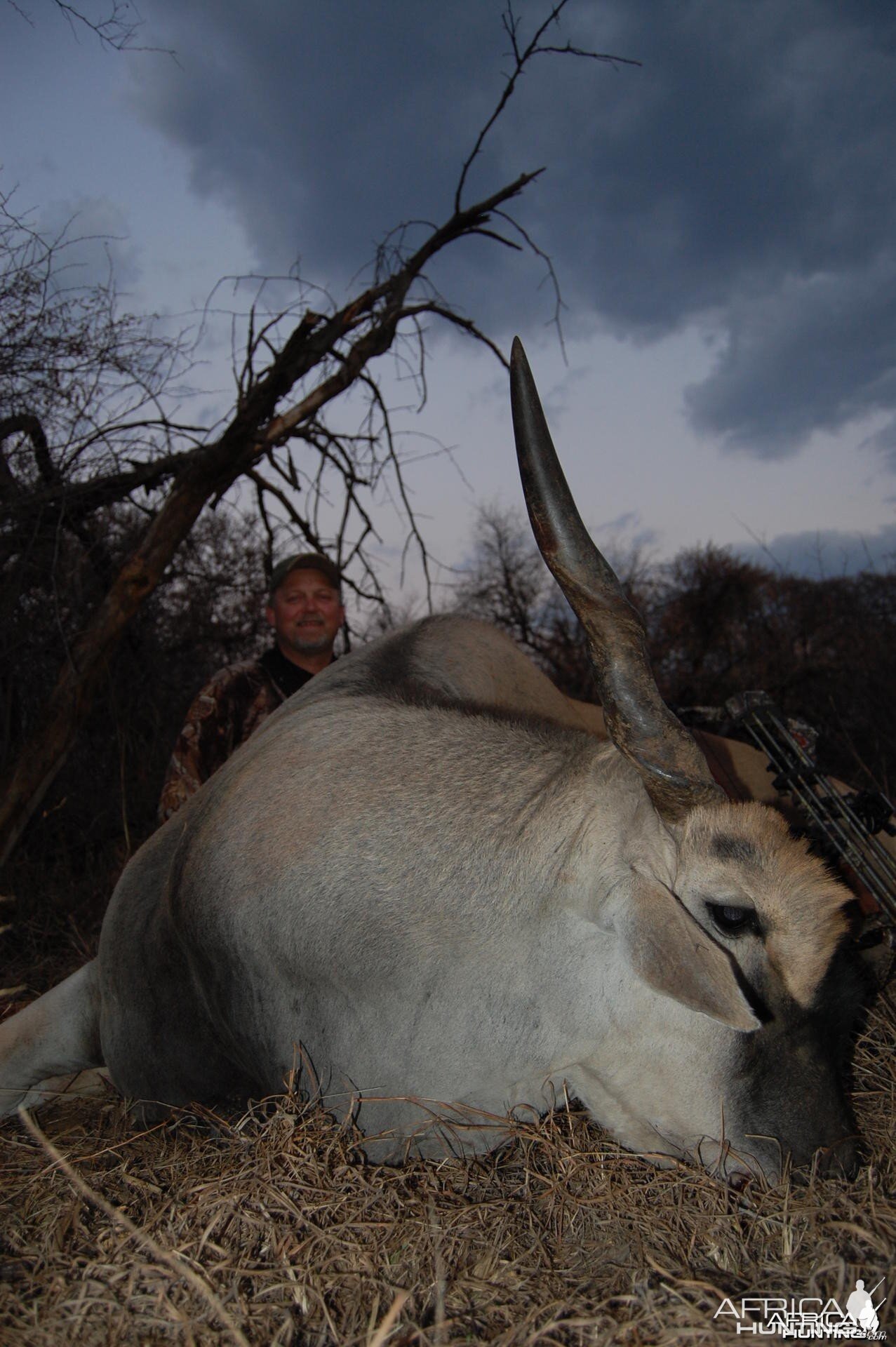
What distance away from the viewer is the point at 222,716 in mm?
4723

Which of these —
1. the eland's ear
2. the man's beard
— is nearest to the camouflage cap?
the man's beard

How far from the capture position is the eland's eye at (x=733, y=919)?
72.2 inches

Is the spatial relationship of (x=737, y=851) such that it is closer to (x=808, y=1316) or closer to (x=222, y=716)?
(x=808, y=1316)

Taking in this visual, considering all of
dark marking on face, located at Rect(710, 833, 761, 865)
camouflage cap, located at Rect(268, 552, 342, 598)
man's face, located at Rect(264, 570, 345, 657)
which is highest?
camouflage cap, located at Rect(268, 552, 342, 598)

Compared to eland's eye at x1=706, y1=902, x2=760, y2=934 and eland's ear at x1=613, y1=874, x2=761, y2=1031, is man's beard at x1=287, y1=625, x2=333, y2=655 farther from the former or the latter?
eland's eye at x1=706, y1=902, x2=760, y2=934

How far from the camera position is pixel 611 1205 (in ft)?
6.12

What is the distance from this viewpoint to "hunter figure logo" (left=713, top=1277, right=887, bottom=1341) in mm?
1413

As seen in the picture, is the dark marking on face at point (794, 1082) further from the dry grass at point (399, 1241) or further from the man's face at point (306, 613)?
the man's face at point (306, 613)

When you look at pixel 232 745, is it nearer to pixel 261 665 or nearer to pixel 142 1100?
pixel 261 665

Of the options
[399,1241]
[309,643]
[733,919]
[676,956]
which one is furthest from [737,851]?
[309,643]

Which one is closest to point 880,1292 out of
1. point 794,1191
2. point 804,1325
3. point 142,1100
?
point 804,1325

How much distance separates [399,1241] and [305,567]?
12.9 feet

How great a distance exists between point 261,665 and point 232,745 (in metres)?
0.58

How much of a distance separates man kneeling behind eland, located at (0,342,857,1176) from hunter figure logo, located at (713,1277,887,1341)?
1.16ft
